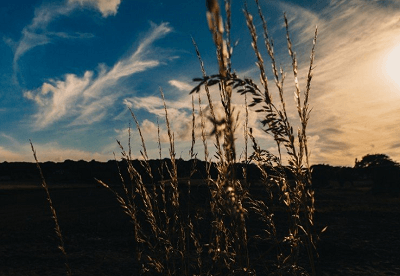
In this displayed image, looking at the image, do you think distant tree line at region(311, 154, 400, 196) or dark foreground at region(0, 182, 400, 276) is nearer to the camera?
dark foreground at region(0, 182, 400, 276)

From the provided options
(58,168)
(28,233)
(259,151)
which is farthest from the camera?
(58,168)

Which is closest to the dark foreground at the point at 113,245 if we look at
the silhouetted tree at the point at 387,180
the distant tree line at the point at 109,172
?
the silhouetted tree at the point at 387,180

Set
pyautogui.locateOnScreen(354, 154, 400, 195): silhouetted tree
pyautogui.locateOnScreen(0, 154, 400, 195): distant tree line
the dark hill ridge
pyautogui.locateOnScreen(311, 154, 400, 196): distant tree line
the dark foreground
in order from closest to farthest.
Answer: the dark foreground
pyautogui.locateOnScreen(354, 154, 400, 195): silhouetted tree
pyautogui.locateOnScreen(311, 154, 400, 196): distant tree line
pyautogui.locateOnScreen(0, 154, 400, 195): distant tree line
the dark hill ridge

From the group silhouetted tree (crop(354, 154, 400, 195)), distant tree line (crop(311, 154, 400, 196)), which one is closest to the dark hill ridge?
distant tree line (crop(311, 154, 400, 196))

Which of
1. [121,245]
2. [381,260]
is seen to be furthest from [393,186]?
[121,245]

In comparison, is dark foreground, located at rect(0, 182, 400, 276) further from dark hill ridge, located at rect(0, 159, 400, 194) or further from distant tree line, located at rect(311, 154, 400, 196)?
dark hill ridge, located at rect(0, 159, 400, 194)

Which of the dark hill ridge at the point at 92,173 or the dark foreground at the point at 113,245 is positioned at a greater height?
the dark hill ridge at the point at 92,173

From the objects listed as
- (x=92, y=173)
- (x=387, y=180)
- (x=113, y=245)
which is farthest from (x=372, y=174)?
(x=92, y=173)

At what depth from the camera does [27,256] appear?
21.4 feet

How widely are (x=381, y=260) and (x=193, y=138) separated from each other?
210 inches

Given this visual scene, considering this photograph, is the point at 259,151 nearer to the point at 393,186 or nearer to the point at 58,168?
the point at 393,186

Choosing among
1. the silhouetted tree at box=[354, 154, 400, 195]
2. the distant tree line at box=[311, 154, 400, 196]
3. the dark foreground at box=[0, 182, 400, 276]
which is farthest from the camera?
the distant tree line at box=[311, 154, 400, 196]

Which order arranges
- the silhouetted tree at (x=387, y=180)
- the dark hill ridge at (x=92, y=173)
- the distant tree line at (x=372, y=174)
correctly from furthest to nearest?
the dark hill ridge at (x=92, y=173) < the distant tree line at (x=372, y=174) < the silhouetted tree at (x=387, y=180)

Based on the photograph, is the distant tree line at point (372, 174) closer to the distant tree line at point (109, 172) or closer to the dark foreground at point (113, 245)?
the distant tree line at point (109, 172)
